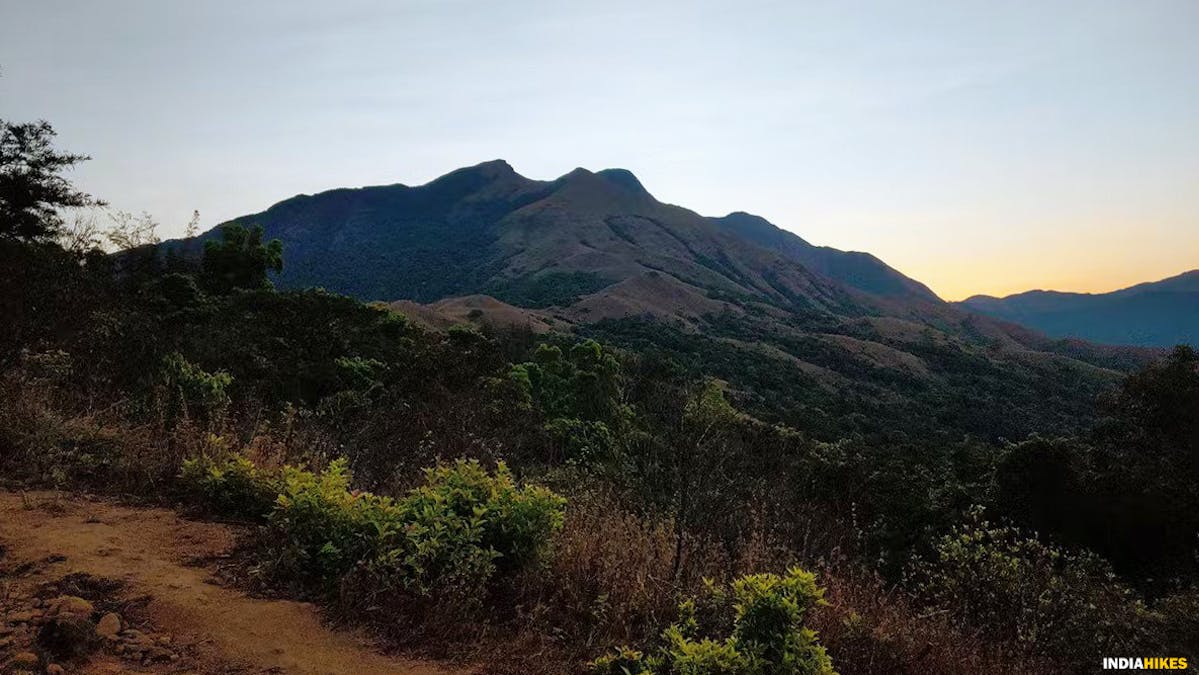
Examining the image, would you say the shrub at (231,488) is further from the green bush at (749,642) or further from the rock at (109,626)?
the green bush at (749,642)

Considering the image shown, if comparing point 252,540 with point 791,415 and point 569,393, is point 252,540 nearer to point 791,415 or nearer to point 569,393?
point 569,393

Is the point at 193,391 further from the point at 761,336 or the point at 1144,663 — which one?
the point at 761,336

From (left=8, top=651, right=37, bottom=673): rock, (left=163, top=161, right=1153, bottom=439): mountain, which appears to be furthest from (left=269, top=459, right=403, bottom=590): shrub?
(left=163, top=161, right=1153, bottom=439): mountain

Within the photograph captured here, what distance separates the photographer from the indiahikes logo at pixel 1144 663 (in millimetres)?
4479

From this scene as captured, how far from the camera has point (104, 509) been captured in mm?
4957

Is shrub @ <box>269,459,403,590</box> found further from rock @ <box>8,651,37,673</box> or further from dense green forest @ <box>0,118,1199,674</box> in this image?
rock @ <box>8,651,37,673</box>

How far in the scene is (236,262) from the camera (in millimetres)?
32812

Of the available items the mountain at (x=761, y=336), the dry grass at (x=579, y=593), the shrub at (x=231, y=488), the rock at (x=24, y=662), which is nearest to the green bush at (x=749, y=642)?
the dry grass at (x=579, y=593)

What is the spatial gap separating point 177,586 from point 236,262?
33.3 m

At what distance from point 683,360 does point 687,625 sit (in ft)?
244

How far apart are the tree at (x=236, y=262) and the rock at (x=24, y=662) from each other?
32.6 meters

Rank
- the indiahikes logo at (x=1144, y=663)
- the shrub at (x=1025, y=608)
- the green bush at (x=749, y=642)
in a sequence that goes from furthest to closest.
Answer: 1. the shrub at (x=1025, y=608)
2. the indiahikes logo at (x=1144, y=663)
3. the green bush at (x=749, y=642)

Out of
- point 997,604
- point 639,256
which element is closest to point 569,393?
point 997,604

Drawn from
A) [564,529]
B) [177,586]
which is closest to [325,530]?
[177,586]
